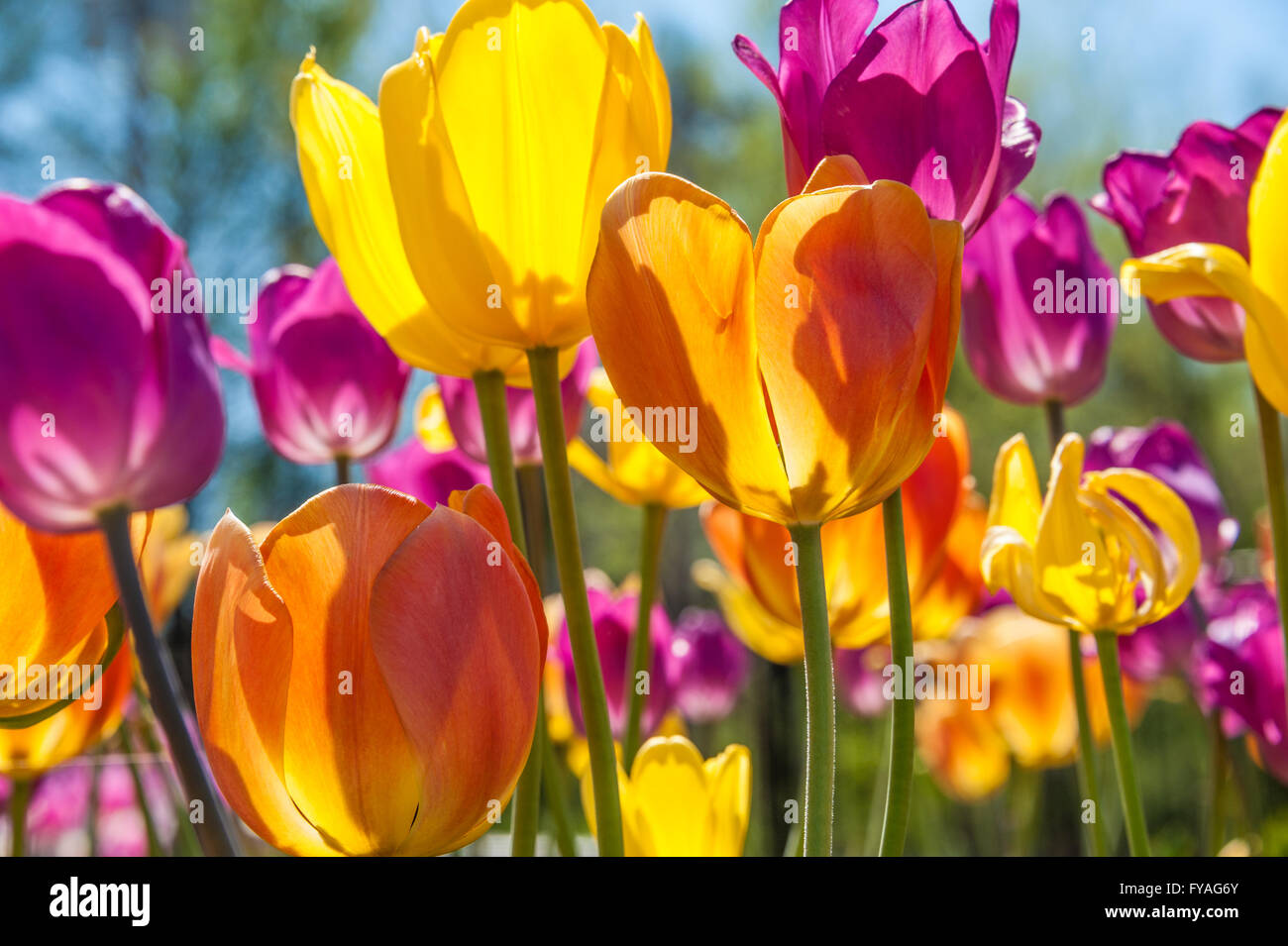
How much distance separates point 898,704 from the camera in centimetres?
23

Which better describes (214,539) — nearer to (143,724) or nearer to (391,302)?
(391,302)

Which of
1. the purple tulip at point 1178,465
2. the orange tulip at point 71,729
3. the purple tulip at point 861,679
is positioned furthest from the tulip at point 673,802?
the purple tulip at point 861,679

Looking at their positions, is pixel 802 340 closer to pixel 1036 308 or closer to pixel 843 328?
pixel 843 328

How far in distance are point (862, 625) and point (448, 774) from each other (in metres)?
Result: 0.17

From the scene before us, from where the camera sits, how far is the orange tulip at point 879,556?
0.97 ft

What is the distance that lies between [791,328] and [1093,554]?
13 centimetres

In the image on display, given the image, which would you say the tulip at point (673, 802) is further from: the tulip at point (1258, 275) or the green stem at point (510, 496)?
the tulip at point (1258, 275)

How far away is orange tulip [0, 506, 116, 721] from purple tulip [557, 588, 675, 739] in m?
0.23

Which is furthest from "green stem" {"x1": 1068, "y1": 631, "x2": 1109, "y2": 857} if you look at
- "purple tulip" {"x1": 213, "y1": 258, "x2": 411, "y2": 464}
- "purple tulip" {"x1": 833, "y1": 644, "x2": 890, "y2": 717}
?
"purple tulip" {"x1": 833, "y1": 644, "x2": 890, "y2": 717}

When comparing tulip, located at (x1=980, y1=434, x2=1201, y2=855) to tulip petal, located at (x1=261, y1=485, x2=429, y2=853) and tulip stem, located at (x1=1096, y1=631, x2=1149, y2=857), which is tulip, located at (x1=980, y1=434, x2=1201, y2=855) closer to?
tulip stem, located at (x1=1096, y1=631, x2=1149, y2=857)

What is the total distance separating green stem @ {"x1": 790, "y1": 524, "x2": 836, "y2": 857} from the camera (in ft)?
0.64

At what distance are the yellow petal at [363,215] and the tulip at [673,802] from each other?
11cm

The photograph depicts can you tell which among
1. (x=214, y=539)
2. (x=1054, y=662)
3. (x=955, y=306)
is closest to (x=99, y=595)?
(x=214, y=539)
